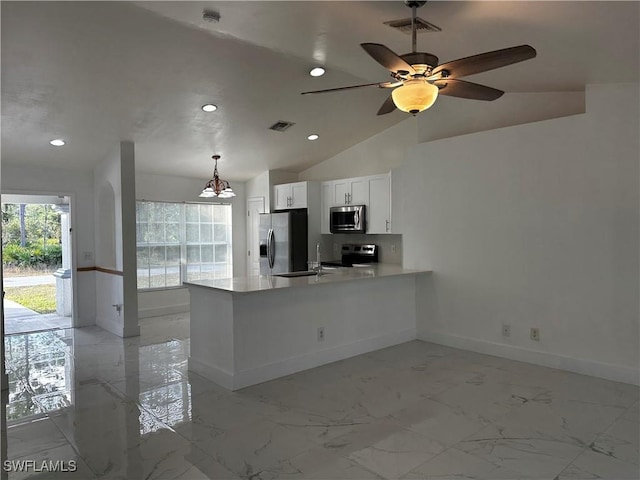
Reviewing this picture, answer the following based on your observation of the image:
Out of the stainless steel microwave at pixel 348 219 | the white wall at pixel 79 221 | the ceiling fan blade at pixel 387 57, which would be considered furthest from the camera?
the stainless steel microwave at pixel 348 219

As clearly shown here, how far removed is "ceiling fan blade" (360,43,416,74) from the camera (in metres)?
2.08

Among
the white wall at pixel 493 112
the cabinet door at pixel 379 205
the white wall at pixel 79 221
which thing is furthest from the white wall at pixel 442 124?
the white wall at pixel 79 221

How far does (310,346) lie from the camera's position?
13.5 ft

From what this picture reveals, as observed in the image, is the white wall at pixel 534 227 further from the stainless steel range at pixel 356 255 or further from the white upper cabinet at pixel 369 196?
the stainless steel range at pixel 356 255

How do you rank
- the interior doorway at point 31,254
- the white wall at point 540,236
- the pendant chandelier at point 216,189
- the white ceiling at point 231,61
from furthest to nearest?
the interior doorway at point 31,254 → the pendant chandelier at point 216,189 → the white wall at point 540,236 → the white ceiling at point 231,61

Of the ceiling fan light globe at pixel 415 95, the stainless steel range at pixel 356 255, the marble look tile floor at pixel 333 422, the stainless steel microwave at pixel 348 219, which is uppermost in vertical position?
the ceiling fan light globe at pixel 415 95

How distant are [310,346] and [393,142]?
A: 10.7ft

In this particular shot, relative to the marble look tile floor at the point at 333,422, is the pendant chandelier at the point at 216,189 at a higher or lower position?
higher

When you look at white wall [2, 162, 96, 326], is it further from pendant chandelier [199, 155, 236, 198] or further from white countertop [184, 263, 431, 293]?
white countertop [184, 263, 431, 293]

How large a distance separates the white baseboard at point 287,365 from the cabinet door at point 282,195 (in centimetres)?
298

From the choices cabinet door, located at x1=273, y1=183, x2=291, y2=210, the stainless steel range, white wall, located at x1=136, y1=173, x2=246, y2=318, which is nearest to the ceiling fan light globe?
the stainless steel range

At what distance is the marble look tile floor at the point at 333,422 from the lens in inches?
92.7

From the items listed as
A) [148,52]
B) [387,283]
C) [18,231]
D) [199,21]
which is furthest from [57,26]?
[18,231]

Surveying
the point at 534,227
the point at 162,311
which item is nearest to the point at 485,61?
the point at 534,227
